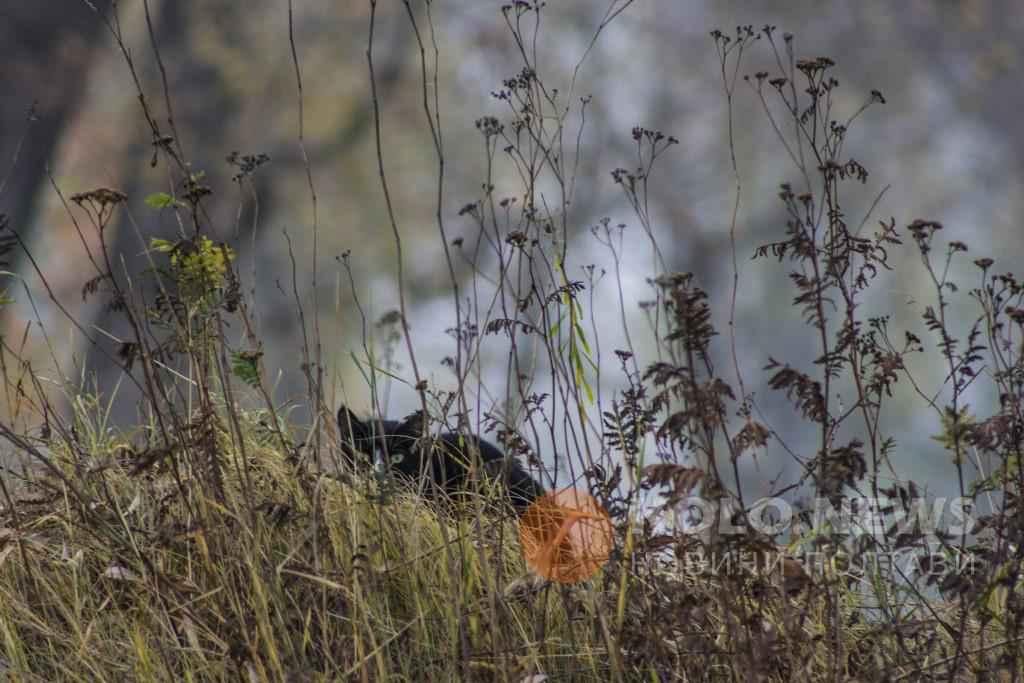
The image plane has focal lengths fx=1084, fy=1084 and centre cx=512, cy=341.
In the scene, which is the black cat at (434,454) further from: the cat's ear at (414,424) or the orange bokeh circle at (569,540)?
the orange bokeh circle at (569,540)

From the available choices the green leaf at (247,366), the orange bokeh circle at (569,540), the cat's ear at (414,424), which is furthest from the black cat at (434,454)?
the green leaf at (247,366)

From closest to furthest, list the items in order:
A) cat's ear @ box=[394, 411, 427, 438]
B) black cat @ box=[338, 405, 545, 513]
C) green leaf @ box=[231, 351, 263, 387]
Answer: green leaf @ box=[231, 351, 263, 387]
cat's ear @ box=[394, 411, 427, 438]
black cat @ box=[338, 405, 545, 513]

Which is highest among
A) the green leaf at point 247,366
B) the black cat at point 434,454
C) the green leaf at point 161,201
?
the black cat at point 434,454

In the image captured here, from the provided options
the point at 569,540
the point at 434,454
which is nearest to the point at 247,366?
the point at 569,540

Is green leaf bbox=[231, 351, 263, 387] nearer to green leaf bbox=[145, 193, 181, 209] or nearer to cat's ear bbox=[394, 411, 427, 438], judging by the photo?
green leaf bbox=[145, 193, 181, 209]

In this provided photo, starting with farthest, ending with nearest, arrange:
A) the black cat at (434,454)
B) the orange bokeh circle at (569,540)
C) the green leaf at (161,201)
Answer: the black cat at (434,454)
the orange bokeh circle at (569,540)
the green leaf at (161,201)

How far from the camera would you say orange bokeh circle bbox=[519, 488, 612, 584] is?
2.56 m

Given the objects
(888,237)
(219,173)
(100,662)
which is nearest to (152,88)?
(219,173)

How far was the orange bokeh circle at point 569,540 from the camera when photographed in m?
2.56

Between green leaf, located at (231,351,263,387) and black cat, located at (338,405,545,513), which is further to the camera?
black cat, located at (338,405,545,513)

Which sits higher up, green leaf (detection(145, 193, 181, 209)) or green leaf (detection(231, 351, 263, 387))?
green leaf (detection(145, 193, 181, 209))

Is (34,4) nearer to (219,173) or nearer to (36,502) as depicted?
(219,173)

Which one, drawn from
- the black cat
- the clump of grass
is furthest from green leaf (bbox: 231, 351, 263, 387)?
the black cat

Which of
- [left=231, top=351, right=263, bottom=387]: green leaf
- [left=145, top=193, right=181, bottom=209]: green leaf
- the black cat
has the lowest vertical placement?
[left=231, top=351, right=263, bottom=387]: green leaf
